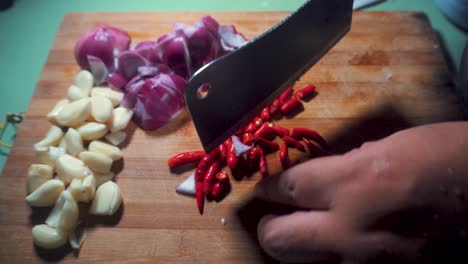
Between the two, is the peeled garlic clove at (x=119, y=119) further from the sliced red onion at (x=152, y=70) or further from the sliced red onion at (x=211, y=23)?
the sliced red onion at (x=211, y=23)

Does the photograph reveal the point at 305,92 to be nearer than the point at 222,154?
No

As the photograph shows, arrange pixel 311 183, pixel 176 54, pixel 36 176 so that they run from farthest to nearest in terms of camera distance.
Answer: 1. pixel 176 54
2. pixel 36 176
3. pixel 311 183

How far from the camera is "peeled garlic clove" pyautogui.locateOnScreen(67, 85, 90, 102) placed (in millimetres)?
1426

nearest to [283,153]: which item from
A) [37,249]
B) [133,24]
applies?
[37,249]

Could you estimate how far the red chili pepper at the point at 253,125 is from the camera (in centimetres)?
134

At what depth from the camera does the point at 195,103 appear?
1.05m

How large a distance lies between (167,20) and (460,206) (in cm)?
126

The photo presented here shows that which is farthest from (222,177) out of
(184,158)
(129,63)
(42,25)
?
(42,25)

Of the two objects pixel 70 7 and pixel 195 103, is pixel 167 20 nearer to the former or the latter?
pixel 70 7

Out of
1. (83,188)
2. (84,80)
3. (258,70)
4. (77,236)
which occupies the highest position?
(258,70)

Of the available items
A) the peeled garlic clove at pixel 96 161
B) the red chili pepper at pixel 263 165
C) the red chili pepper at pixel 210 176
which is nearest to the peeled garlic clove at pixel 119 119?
the peeled garlic clove at pixel 96 161

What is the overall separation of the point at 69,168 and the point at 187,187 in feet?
1.14

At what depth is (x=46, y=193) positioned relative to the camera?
47.4 inches

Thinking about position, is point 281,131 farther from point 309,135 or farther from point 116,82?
point 116,82
